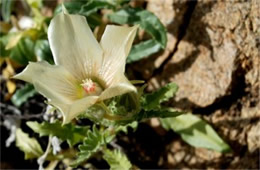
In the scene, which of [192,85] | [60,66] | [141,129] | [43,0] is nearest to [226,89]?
[192,85]

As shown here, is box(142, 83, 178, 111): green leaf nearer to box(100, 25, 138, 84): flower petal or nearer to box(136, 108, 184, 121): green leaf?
box(136, 108, 184, 121): green leaf

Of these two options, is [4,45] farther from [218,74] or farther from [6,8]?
[218,74]

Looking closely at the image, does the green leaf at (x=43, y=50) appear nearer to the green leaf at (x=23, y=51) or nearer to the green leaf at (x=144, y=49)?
the green leaf at (x=23, y=51)

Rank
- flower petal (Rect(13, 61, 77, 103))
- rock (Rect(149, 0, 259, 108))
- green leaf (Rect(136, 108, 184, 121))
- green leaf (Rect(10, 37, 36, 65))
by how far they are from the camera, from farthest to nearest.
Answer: green leaf (Rect(10, 37, 36, 65))
rock (Rect(149, 0, 259, 108))
green leaf (Rect(136, 108, 184, 121))
flower petal (Rect(13, 61, 77, 103))

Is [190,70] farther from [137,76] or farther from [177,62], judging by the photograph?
[137,76]

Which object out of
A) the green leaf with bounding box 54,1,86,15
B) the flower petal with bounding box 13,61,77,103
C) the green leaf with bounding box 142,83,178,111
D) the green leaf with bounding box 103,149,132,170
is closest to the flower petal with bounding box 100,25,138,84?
the flower petal with bounding box 13,61,77,103
